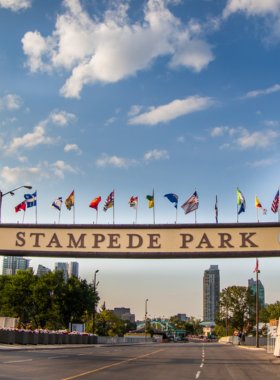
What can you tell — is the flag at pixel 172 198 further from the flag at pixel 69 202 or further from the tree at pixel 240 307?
the tree at pixel 240 307

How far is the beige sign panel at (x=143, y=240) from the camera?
617 inches

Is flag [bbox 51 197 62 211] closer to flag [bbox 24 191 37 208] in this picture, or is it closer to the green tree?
flag [bbox 24 191 37 208]

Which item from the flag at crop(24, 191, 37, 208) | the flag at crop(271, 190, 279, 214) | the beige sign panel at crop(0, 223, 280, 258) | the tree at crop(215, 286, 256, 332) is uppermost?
the flag at crop(24, 191, 37, 208)

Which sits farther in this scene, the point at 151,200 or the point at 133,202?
the point at 133,202

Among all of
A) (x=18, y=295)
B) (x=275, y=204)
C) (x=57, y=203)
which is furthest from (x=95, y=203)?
(x=18, y=295)

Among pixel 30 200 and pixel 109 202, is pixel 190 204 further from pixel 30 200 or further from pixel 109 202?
pixel 30 200

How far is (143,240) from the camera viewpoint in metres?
16.3

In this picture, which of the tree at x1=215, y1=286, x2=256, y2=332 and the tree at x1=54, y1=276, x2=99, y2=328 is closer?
the tree at x1=54, y1=276, x2=99, y2=328

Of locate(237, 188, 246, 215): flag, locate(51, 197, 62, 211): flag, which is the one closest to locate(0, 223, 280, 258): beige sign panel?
locate(237, 188, 246, 215): flag

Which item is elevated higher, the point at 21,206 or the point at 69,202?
the point at 69,202

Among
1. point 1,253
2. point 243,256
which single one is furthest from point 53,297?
Result: point 243,256

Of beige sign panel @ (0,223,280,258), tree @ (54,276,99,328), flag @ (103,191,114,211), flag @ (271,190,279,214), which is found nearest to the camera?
beige sign panel @ (0,223,280,258)

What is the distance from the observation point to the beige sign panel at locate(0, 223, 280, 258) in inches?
617

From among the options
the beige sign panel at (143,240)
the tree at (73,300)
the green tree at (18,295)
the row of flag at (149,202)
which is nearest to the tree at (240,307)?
the tree at (73,300)
